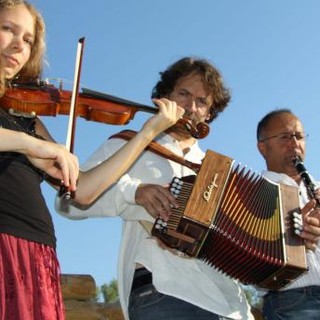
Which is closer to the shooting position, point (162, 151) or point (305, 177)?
point (162, 151)

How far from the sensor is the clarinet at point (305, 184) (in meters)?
3.44

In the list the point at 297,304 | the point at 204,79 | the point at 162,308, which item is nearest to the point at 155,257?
the point at 162,308

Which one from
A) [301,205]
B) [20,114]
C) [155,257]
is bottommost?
[155,257]

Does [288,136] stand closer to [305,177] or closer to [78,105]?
[305,177]

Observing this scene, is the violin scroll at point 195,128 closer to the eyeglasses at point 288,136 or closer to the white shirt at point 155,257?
the white shirt at point 155,257

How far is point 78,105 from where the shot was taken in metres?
3.42

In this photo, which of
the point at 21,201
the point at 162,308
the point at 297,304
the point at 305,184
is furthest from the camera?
the point at 305,184

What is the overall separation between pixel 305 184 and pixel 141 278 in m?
1.26

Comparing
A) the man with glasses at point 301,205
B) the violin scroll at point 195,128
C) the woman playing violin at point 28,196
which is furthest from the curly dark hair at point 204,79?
the woman playing violin at point 28,196

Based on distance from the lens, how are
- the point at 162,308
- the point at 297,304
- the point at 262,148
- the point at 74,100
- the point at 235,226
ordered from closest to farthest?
the point at 74,100 < the point at 162,308 < the point at 235,226 < the point at 297,304 < the point at 262,148

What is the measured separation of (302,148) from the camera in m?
4.40

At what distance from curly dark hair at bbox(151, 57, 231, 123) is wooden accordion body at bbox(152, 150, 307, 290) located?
685 millimetres

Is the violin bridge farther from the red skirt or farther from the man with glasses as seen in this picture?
the man with glasses

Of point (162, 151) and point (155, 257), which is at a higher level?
point (162, 151)
